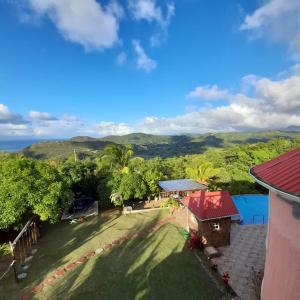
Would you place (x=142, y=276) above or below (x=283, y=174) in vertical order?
below

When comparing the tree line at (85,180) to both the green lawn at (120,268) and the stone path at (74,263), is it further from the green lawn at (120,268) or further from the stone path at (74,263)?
the stone path at (74,263)

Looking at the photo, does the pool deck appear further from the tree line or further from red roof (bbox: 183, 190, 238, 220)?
the tree line

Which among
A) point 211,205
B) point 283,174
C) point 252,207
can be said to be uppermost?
point 283,174

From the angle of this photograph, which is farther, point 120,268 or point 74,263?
point 74,263

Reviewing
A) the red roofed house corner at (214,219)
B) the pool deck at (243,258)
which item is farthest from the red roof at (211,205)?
the pool deck at (243,258)

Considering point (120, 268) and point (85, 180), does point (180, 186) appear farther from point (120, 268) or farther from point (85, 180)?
point (120, 268)

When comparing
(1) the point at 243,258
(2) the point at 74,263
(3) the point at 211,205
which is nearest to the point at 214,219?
(3) the point at 211,205
